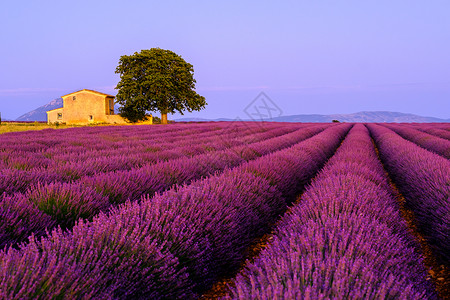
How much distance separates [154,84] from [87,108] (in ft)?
42.0

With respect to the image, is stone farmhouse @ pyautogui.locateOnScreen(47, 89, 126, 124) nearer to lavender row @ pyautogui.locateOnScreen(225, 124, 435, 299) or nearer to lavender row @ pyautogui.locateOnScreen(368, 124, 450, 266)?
lavender row @ pyautogui.locateOnScreen(368, 124, 450, 266)

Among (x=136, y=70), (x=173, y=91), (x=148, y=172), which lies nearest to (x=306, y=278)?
(x=148, y=172)

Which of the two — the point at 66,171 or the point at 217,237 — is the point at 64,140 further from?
the point at 217,237

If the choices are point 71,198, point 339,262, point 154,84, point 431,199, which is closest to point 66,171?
point 71,198

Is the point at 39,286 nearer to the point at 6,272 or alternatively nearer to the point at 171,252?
the point at 6,272

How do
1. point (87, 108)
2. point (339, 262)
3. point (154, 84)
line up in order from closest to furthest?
point (339, 262)
point (154, 84)
point (87, 108)

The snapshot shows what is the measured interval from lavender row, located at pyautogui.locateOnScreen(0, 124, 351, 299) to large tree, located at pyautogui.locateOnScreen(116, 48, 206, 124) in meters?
24.6

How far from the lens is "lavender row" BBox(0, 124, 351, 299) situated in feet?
3.40

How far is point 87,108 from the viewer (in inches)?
1330

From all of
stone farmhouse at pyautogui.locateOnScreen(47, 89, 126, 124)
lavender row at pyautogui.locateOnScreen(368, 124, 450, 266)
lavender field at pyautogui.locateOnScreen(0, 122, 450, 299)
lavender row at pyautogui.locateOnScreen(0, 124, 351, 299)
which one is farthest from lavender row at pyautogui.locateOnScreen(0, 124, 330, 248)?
stone farmhouse at pyautogui.locateOnScreen(47, 89, 126, 124)

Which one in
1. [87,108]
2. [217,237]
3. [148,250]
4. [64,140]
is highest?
[87,108]

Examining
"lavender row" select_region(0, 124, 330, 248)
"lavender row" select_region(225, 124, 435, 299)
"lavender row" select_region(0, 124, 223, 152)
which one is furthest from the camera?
"lavender row" select_region(0, 124, 223, 152)

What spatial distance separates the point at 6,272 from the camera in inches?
39.2

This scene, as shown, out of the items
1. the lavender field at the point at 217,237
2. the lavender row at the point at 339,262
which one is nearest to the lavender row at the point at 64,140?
the lavender field at the point at 217,237
